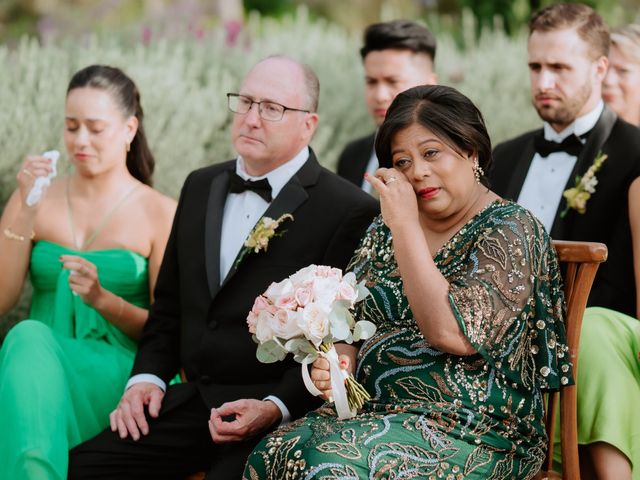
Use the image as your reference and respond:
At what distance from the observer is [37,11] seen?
17891 millimetres

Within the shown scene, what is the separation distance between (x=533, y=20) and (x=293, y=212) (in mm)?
1898

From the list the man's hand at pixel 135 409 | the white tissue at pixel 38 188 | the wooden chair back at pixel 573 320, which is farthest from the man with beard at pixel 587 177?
the white tissue at pixel 38 188

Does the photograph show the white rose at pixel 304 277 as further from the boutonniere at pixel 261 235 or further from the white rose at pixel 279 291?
the boutonniere at pixel 261 235

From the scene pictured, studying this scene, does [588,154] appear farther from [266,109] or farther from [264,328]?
[264,328]

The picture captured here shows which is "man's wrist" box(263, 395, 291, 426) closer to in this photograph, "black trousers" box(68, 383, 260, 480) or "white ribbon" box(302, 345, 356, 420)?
"black trousers" box(68, 383, 260, 480)

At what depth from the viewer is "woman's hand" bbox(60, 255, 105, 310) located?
15.6 feet

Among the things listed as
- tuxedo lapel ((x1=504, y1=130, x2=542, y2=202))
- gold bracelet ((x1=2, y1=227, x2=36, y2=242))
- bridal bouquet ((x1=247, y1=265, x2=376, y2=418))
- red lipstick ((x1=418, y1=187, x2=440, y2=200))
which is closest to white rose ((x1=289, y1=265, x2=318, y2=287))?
bridal bouquet ((x1=247, y1=265, x2=376, y2=418))

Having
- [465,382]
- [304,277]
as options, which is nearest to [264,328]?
[304,277]

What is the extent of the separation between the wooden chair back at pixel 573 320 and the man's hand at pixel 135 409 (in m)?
1.61

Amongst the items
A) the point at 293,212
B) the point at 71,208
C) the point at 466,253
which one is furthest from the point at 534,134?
the point at 71,208

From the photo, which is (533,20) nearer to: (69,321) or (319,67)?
(69,321)

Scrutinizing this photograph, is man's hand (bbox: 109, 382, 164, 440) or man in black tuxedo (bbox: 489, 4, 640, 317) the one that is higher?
man in black tuxedo (bbox: 489, 4, 640, 317)

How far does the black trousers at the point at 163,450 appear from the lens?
14.1 ft

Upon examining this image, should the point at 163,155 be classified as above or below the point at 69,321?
above
